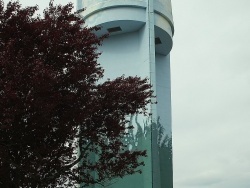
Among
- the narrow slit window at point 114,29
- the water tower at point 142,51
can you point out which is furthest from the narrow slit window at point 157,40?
the narrow slit window at point 114,29

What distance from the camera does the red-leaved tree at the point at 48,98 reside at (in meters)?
9.71

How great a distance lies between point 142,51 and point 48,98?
63.4ft

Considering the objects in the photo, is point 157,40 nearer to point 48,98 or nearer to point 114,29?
point 114,29

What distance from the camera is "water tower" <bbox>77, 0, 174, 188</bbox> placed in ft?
88.9

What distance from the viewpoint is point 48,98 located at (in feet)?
32.9

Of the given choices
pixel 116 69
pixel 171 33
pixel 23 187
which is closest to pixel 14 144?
pixel 23 187

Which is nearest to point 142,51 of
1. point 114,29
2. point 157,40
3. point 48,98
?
point 157,40

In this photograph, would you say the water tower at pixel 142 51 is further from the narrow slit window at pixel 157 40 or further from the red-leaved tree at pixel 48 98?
the red-leaved tree at pixel 48 98

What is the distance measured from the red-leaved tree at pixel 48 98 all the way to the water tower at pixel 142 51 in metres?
14.3

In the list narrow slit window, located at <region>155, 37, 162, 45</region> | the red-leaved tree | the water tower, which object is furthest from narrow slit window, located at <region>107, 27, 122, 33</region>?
the red-leaved tree

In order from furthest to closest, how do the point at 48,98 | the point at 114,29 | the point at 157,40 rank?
1. the point at 157,40
2. the point at 114,29
3. the point at 48,98

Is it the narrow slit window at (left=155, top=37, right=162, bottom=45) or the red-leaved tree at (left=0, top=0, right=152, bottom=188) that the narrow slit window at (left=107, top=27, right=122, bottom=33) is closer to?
the narrow slit window at (left=155, top=37, right=162, bottom=45)

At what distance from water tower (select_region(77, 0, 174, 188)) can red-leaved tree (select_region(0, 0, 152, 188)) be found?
14303 millimetres

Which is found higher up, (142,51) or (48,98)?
(142,51)
